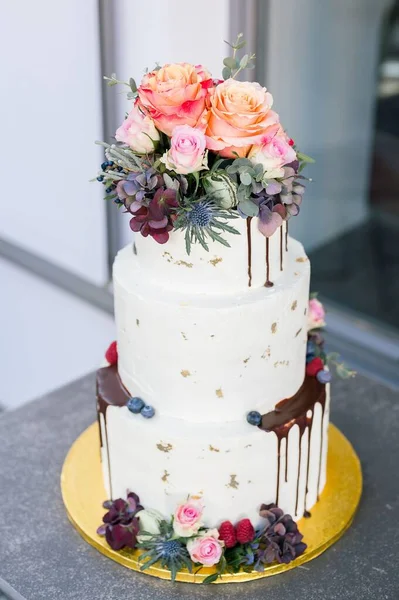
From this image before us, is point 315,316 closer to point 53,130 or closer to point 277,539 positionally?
point 277,539

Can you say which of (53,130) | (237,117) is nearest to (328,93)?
(53,130)

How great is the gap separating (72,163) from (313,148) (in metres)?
0.92

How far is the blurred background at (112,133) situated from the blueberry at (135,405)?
1.22m

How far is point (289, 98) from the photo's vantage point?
2895mm

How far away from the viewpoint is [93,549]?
1.73 meters

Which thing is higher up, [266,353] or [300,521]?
[266,353]

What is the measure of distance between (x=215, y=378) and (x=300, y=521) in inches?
17.4

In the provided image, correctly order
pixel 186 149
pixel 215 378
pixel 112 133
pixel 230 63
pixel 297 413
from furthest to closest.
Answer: pixel 112 133, pixel 297 413, pixel 215 378, pixel 230 63, pixel 186 149

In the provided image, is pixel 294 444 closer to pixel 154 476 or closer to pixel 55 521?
pixel 154 476

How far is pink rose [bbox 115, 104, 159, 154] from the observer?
144 centimetres

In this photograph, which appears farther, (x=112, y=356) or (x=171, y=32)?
(x=171, y=32)

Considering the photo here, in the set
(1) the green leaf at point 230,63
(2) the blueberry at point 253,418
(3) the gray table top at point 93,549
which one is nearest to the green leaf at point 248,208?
(1) the green leaf at point 230,63

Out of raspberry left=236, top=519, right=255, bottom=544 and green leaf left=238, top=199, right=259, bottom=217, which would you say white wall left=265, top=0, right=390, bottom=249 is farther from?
raspberry left=236, top=519, right=255, bottom=544

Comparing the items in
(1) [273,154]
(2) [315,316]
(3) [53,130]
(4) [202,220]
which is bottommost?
(2) [315,316]
